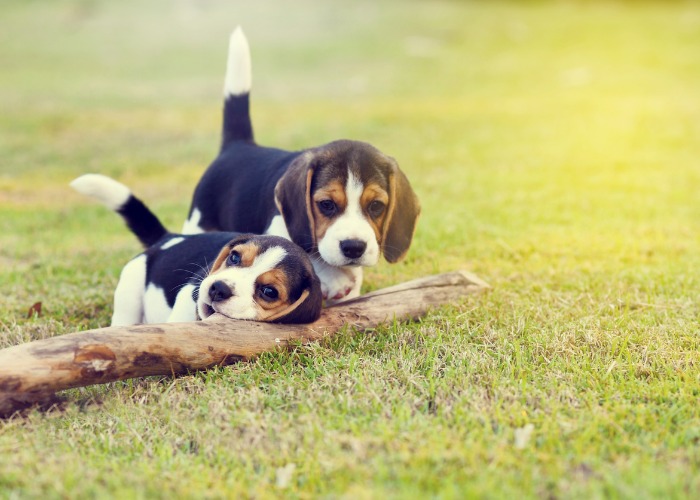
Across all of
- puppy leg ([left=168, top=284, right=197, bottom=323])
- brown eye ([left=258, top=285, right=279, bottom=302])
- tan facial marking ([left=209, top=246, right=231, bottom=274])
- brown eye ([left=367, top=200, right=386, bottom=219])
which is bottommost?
puppy leg ([left=168, top=284, right=197, bottom=323])

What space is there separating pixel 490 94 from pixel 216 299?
1894cm

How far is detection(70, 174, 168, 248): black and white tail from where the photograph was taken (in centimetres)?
535

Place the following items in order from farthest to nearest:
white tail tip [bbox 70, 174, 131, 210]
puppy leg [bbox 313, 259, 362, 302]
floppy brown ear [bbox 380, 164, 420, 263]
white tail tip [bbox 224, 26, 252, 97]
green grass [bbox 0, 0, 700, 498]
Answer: white tail tip [bbox 224, 26, 252, 97] < white tail tip [bbox 70, 174, 131, 210] < puppy leg [bbox 313, 259, 362, 302] < floppy brown ear [bbox 380, 164, 420, 263] < green grass [bbox 0, 0, 700, 498]

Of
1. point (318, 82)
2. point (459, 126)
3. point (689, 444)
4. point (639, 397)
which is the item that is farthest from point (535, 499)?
point (318, 82)

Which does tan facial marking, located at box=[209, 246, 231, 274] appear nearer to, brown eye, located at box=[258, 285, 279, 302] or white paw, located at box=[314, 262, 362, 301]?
brown eye, located at box=[258, 285, 279, 302]

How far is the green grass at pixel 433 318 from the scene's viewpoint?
3172 millimetres

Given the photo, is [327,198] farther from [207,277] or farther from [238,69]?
[238,69]

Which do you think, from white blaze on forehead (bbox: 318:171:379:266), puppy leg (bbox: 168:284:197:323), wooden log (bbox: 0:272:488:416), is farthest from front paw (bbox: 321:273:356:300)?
puppy leg (bbox: 168:284:197:323)

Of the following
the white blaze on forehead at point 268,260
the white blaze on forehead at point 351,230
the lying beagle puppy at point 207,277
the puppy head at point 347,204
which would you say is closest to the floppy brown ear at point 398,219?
the puppy head at point 347,204

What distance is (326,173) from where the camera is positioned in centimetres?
479

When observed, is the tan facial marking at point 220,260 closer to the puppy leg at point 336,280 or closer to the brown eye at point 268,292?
the brown eye at point 268,292

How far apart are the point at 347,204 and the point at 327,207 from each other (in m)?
0.14

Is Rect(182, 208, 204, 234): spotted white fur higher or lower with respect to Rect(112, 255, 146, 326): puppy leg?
higher

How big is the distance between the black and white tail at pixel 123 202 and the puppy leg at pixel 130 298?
0.49 meters
